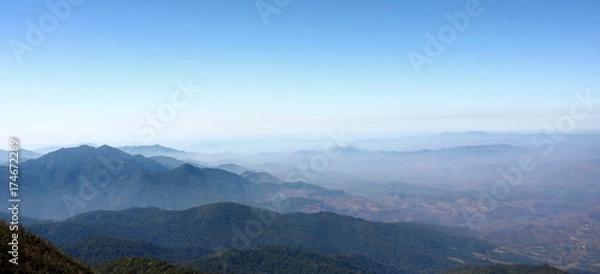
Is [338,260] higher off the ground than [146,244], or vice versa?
[146,244]

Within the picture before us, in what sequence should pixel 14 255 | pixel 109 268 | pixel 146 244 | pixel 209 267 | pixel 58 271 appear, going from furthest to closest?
pixel 146 244 < pixel 209 267 < pixel 109 268 < pixel 58 271 < pixel 14 255

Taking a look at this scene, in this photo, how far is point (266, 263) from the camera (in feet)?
564

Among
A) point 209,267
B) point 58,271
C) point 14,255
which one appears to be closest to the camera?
point 14,255

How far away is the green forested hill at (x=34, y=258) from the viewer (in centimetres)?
1834

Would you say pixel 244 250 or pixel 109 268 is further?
pixel 244 250

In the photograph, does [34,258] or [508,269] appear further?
[508,269]

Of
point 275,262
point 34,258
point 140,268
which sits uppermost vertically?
point 34,258

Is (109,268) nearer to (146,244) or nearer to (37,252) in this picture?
(37,252)

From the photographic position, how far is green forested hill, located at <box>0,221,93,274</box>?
18.3 m

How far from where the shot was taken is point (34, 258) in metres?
20.2

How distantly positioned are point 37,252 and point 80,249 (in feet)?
607

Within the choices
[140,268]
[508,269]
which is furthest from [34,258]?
[508,269]

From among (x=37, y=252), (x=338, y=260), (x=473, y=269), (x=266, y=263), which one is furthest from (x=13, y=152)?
(x=338, y=260)

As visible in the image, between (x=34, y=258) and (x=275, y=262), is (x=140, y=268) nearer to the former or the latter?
(x=34, y=258)
